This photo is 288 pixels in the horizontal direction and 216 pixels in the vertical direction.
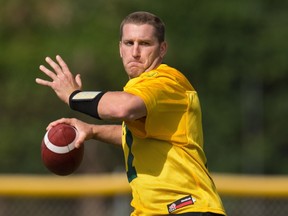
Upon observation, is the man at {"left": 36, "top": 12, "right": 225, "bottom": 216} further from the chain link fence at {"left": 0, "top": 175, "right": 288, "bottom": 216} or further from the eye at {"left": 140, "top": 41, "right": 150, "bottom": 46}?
the chain link fence at {"left": 0, "top": 175, "right": 288, "bottom": 216}

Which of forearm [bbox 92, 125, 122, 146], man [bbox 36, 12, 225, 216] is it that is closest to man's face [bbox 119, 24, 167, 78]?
man [bbox 36, 12, 225, 216]

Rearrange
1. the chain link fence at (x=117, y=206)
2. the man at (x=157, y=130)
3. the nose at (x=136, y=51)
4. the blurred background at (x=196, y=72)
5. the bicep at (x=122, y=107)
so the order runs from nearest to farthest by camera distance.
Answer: the bicep at (x=122, y=107)
the man at (x=157, y=130)
the nose at (x=136, y=51)
the chain link fence at (x=117, y=206)
the blurred background at (x=196, y=72)

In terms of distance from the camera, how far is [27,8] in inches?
768

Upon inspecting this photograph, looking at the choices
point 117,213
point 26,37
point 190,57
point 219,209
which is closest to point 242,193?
point 117,213

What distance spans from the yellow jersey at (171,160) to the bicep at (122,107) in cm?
30

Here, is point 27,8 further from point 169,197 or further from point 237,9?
point 169,197

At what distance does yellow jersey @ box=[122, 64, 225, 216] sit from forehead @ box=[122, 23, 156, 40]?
221mm

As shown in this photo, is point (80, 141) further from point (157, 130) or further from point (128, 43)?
point (128, 43)

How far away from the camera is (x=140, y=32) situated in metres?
6.09

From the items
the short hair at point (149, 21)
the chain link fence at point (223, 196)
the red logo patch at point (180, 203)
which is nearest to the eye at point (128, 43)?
the short hair at point (149, 21)

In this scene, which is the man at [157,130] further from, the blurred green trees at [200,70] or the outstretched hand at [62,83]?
the blurred green trees at [200,70]

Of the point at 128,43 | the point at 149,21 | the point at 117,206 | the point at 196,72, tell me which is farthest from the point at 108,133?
the point at 196,72

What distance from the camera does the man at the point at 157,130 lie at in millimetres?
5793

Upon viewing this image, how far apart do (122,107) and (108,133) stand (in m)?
1.33
